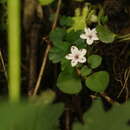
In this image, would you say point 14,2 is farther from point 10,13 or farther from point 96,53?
point 96,53

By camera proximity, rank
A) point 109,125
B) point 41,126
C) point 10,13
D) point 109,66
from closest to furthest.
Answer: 1. point 10,13
2. point 41,126
3. point 109,125
4. point 109,66

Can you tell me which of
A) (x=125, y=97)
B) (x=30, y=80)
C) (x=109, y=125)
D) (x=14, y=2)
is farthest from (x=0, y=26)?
(x=14, y=2)

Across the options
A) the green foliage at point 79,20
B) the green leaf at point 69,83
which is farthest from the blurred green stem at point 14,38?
the green foliage at point 79,20

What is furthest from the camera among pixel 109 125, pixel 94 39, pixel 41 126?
pixel 94 39

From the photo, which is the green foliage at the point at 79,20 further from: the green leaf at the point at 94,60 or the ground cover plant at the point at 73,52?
the green leaf at the point at 94,60

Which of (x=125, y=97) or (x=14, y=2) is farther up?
(x=14, y=2)

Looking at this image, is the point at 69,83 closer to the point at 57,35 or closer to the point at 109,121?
the point at 57,35

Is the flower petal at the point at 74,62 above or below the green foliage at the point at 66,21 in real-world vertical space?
below

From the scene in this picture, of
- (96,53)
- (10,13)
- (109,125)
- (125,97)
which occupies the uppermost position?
(10,13)
